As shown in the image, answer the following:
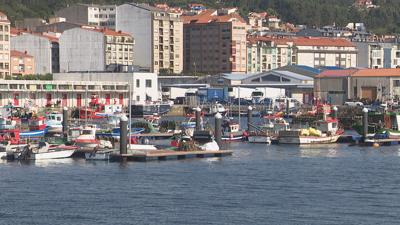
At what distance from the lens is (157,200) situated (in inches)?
→ 1249

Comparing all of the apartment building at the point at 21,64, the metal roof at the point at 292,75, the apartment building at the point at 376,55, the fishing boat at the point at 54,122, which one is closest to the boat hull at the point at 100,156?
the fishing boat at the point at 54,122

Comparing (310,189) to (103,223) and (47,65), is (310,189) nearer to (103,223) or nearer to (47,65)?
(103,223)

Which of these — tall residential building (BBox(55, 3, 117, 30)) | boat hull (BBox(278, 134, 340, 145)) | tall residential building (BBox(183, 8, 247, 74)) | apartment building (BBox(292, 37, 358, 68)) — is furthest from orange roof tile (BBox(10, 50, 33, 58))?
boat hull (BBox(278, 134, 340, 145))

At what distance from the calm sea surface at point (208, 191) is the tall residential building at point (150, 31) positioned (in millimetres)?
81087

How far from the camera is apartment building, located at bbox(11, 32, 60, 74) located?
116713mm

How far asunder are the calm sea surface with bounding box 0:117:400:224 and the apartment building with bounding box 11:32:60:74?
74863mm

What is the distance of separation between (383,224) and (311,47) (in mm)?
124858

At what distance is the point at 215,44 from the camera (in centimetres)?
13525

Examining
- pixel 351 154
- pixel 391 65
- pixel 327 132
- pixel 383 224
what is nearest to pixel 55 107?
pixel 327 132

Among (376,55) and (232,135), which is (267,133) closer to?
(232,135)

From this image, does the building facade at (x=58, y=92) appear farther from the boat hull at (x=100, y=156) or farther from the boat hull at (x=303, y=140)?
the boat hull at (x=100, y=156)

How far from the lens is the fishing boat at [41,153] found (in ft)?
145

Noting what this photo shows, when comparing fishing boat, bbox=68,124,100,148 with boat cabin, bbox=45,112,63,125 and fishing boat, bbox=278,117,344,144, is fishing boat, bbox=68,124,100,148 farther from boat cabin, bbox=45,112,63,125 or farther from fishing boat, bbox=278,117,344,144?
boat cabin, bbox=45,112,63,125

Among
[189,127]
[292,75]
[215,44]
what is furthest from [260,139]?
[215,44]
